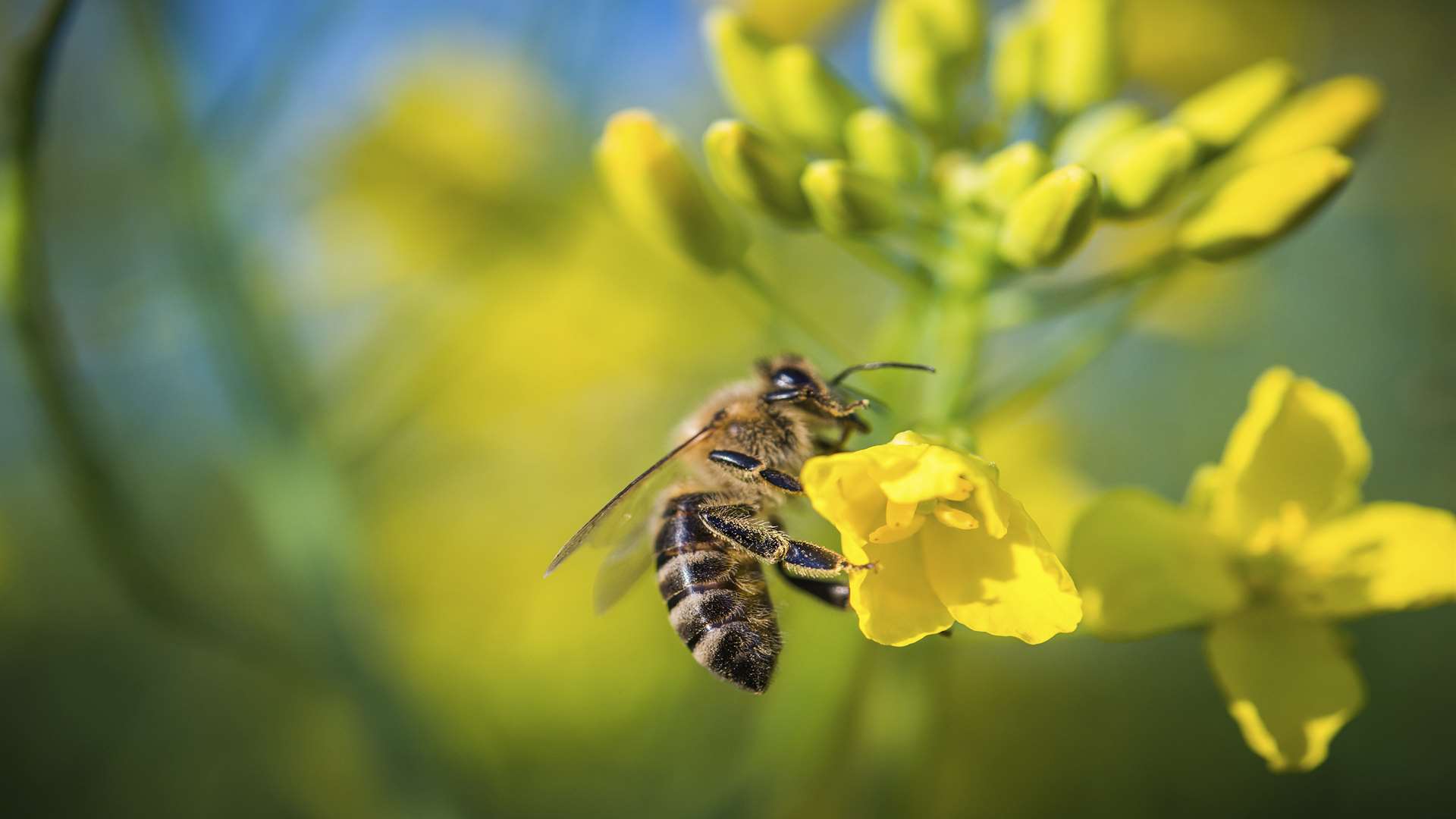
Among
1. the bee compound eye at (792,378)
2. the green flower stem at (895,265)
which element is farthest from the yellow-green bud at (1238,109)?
the bee compound eye at (792,378)

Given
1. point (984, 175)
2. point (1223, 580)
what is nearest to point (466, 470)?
point (984, 175)

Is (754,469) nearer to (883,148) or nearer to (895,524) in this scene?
(895,524)

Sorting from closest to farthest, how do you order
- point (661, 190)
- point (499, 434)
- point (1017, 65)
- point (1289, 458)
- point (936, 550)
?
point (936, 550), point (1289, 458), point (661, 190), point (1017, 65), point (499, 434)

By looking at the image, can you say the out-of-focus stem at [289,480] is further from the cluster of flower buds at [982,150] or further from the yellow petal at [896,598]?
the yellow petal at [896,598]

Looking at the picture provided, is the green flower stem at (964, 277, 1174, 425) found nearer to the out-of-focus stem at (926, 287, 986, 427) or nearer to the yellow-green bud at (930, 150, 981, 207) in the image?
the out-of-focus stem at (926, 287, 986, 427)

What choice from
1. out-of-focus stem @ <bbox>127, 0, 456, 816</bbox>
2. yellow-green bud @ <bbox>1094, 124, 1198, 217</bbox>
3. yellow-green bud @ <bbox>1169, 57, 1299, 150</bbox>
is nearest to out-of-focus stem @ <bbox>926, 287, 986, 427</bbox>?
yellow-green bud @ <bbox>1094, 124, 1198, 217</bbox>

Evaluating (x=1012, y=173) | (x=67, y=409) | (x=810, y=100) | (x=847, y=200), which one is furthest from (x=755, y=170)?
(x=67, y=409)
